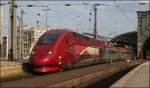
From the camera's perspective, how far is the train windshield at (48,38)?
110ft

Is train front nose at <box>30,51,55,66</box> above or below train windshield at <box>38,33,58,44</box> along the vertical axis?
below

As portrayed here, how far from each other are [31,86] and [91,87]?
16.9ft

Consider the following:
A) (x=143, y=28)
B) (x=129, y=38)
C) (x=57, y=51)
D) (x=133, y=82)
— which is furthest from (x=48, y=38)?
(x=129, y=38)

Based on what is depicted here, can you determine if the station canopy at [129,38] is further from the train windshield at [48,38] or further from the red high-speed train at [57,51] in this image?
the train windshield at [48,38]

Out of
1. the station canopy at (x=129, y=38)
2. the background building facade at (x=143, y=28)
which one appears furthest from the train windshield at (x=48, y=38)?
the station canopy at (x=129, y=38)

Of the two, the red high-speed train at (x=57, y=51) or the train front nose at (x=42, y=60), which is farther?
the red high-speed train at (x=57, y=51)

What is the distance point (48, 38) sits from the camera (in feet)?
112

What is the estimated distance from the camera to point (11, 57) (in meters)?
33.1

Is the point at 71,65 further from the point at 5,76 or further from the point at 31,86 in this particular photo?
the point at 31,86

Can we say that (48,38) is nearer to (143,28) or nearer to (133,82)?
(133,82)

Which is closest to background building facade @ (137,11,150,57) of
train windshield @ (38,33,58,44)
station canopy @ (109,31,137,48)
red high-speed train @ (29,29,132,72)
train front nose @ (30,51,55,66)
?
station canopy @ (109,31,137,48)

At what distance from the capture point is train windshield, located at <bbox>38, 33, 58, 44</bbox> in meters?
33.6

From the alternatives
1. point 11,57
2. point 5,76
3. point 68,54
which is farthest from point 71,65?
point 5,76

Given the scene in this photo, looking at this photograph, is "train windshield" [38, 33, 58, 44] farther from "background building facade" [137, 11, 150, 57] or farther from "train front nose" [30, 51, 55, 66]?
"background building facade" [137, 11, 150, 57]
